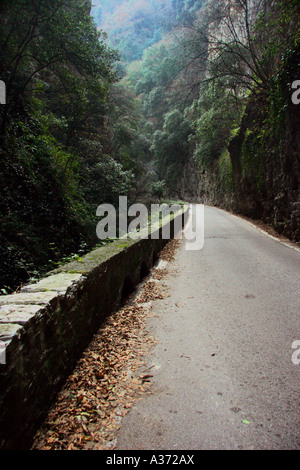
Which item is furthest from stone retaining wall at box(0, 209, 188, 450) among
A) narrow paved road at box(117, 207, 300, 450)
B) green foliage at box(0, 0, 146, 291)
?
green foliage at box(0, 0, 146, 291)

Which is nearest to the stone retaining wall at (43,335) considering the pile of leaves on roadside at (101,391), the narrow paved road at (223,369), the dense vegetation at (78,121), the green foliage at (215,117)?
the pile of leaves on roadside at (101,391)

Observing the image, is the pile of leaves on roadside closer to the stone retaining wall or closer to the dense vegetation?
the stone retaining wall

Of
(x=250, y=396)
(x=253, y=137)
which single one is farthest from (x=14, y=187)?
(x=253, y=137)

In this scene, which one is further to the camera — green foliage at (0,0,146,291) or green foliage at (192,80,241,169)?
green foliage at (192,80,241,169)

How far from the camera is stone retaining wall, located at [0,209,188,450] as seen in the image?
5.36 ft

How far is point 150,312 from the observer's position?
4.21m

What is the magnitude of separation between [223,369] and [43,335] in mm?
1860

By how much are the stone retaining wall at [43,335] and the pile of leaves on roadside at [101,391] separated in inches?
4.3

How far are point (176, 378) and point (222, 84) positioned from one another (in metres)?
15.7

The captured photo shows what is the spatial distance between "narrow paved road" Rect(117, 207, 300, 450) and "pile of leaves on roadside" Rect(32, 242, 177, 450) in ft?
0.42

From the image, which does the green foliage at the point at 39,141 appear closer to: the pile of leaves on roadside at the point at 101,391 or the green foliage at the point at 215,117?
the pile of leaves on roadside at the point at 101,391

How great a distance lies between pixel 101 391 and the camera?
2408 mm

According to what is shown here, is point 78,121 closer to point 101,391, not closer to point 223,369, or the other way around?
point 101,391
